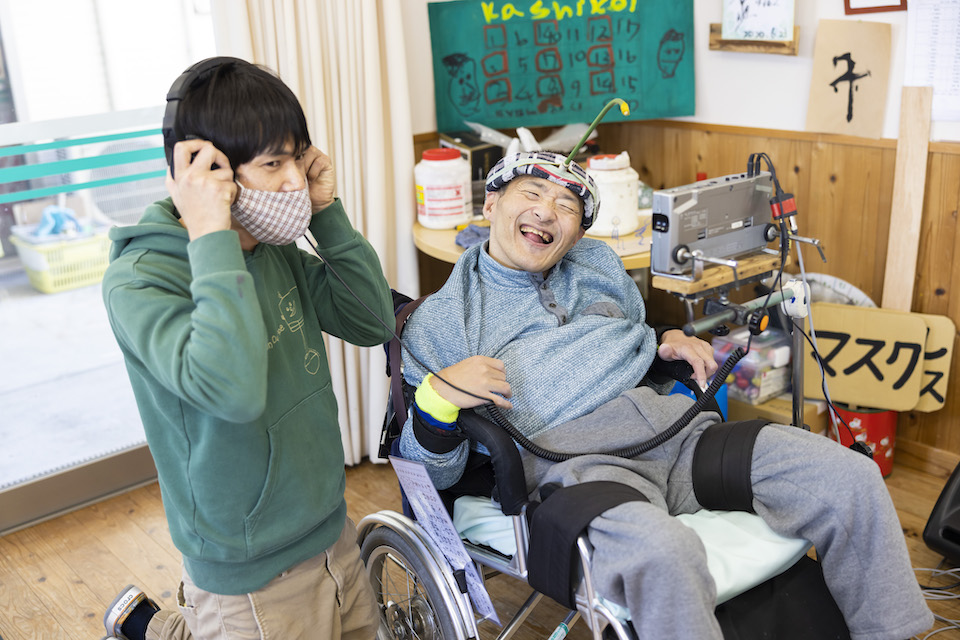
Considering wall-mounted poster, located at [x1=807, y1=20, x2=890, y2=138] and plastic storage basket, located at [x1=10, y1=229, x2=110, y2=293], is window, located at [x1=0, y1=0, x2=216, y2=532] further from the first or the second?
wall-mounted poster, located at [x1=807, y1=20, x2=890, y2=138]

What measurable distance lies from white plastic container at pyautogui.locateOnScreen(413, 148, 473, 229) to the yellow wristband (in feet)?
3.90

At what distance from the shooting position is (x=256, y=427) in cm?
124

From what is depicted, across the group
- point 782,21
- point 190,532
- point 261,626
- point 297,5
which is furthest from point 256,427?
point 782,21

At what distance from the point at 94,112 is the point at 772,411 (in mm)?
2123

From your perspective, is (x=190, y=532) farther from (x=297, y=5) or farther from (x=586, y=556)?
(x=297, y=5)

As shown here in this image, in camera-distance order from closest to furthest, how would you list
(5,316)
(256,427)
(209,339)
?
(209,339) → (256,427) → (5,316)

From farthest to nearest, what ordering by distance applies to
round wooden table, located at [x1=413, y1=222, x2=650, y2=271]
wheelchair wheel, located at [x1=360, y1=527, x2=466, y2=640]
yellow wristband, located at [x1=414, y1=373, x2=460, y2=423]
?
round wooden table, located at [x1=413, y1=222, x2=650, y2=271], wheelchair wheel, located at [x1=360, y1=527, x2=466, y2=640], yellow wristband, located at [x1=414, y1=373, x2=460, y2=423]

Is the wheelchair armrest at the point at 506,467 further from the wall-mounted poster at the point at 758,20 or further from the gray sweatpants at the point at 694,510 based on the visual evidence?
the wall-mounted poster at the point at 758,20

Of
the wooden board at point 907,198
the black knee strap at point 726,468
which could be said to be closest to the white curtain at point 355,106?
the black knee strap at point 726,468

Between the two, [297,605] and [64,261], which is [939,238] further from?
[64,261]

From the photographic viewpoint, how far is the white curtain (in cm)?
231

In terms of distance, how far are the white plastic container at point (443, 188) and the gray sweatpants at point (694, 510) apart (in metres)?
A: 1.11

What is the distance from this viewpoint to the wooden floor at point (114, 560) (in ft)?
6.95

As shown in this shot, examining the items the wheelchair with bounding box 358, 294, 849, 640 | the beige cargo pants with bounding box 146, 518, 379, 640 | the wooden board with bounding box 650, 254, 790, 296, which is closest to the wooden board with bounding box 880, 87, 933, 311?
the wooden board with bounding box 650, 254, 790, 296
